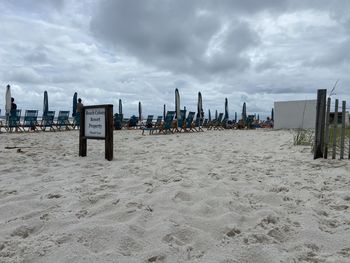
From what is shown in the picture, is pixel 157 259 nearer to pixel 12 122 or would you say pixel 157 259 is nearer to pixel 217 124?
pixel 12 122

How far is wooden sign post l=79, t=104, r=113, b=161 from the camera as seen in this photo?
595 centimetres

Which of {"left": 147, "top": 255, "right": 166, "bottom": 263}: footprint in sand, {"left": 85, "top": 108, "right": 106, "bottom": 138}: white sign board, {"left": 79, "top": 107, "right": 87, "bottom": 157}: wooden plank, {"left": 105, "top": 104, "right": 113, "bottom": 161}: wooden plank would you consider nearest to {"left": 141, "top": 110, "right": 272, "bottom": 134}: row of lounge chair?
{"left": 79, "top": 107, "right": 87, "bottom": 157}: wooden plank

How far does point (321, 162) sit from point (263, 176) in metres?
1.58

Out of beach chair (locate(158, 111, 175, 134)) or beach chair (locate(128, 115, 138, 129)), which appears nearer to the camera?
beach chair (locate(158, 111, 175, 134))

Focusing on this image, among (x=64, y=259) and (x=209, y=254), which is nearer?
(x=64, y=259)

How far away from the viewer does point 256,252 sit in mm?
2258

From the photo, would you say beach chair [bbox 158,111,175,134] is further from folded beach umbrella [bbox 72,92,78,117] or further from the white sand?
the white sand

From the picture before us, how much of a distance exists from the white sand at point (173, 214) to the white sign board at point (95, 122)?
138 cm

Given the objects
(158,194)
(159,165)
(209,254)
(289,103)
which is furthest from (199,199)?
(289,103)

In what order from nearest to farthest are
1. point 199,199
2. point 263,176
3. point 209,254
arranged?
point 209,254 < point 199,199 < point 263,176

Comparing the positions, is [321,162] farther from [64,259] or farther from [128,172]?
[64,259]

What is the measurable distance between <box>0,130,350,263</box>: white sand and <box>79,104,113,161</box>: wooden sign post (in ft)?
3.74

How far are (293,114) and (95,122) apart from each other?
17.4 meters

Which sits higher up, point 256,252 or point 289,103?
point 289,103
